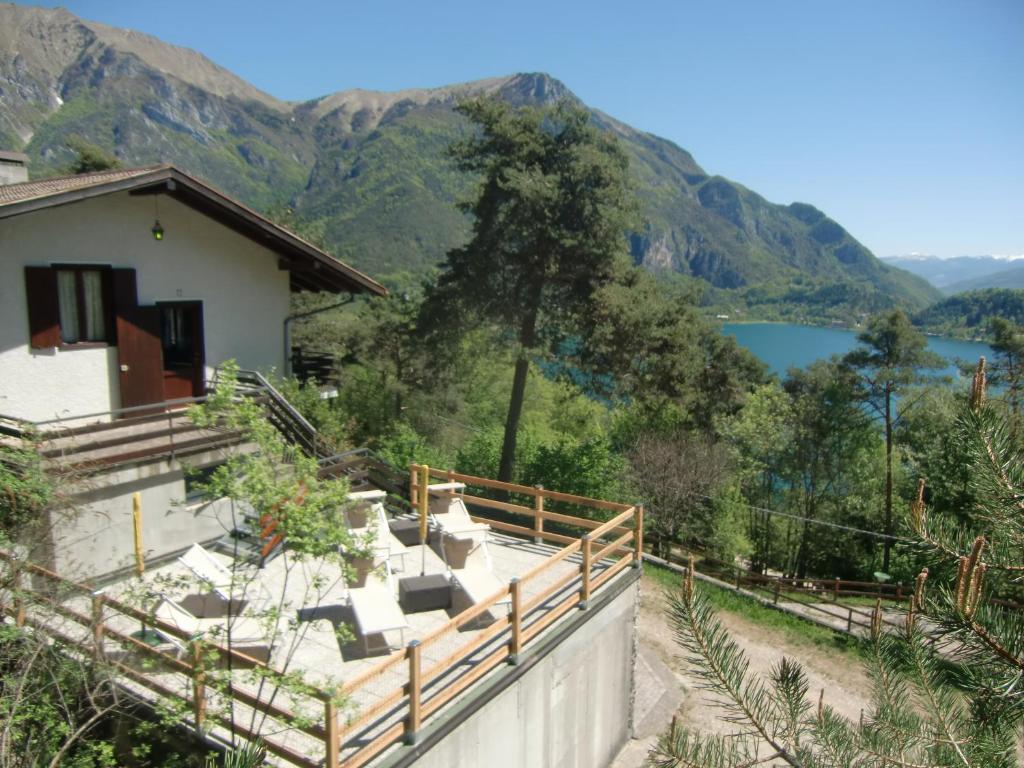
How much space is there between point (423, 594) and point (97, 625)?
3641 mm

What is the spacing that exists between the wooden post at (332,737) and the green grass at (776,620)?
10.3 meters

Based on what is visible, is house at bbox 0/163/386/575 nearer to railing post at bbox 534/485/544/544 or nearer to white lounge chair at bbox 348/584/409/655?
white lounge chair at bbox 348/584/409/655

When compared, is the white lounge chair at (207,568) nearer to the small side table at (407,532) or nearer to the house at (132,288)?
the small side table at (407,532)

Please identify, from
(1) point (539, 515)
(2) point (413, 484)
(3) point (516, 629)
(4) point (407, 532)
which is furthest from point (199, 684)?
(1) point (539, 515)

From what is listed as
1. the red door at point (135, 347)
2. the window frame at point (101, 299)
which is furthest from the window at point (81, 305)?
the red door at point (135, 347)

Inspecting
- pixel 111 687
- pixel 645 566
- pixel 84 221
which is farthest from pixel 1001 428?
pixel 645 566

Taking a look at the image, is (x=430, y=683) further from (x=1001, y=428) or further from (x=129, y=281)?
(x=129, y=281)

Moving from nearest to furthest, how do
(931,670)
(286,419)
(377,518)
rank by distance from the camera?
(931,670) → (377,518) → (286,419)

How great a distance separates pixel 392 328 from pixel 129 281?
1909cm

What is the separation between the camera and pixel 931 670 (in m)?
2.48

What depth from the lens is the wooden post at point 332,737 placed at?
190 inches

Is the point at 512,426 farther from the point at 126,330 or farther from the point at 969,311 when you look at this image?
the point at 969,311

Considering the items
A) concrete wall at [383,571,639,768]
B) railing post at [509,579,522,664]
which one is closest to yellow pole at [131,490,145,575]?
concrete wall at [383,571,639,768]

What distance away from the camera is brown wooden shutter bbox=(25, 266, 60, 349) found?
30.5 feet
